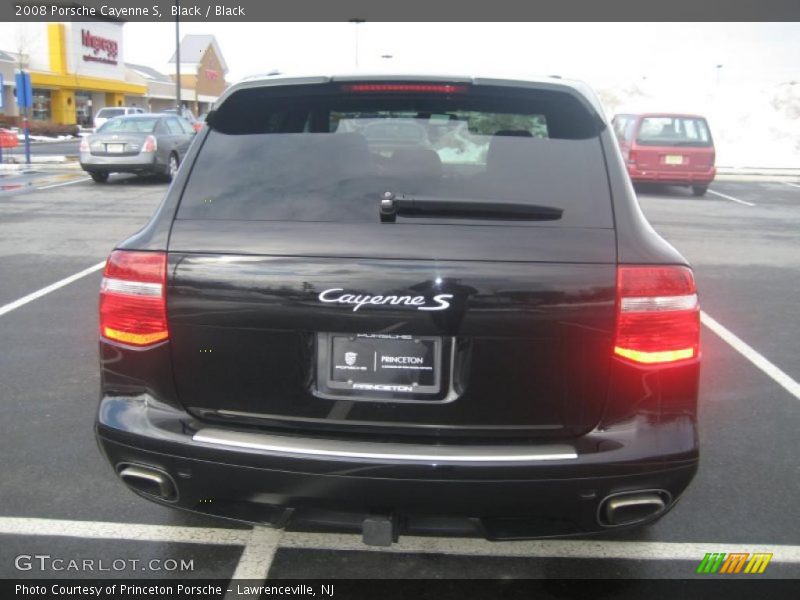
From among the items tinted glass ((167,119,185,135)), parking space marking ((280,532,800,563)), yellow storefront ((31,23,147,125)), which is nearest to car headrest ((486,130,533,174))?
parking space marking ((280,532,800,563))

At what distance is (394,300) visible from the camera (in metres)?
2.36

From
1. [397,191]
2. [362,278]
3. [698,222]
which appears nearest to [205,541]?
[362,278]

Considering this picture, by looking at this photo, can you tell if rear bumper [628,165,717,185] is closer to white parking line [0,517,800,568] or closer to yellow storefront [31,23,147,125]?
white parking line [0,517,800,568]

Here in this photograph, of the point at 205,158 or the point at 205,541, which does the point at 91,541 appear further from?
the point at 205,158

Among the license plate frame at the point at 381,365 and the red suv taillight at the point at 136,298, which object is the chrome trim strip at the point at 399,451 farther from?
the red suv taillight at the point at 136,298

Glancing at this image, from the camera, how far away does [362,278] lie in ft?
7.80

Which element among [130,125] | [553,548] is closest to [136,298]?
[553,548]

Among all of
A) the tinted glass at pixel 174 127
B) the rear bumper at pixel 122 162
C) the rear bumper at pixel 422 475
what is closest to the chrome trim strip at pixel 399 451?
the rear bumper at pixel 422 475

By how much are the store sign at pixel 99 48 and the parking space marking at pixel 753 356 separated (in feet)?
183

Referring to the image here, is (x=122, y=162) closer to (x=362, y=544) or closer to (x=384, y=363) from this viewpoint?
(x=362, y=544)

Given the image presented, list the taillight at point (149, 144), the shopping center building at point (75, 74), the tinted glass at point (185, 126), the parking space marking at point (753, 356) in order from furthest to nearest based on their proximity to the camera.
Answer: the shopping center building at point (75, 74) → the tinted glass at point (185, 126) → the taillight at point (149, 144) → the parking space marking at point (753, 356)

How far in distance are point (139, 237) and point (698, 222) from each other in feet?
39.7

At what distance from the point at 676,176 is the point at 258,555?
16.5m

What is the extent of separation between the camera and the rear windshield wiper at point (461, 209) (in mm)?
2436
